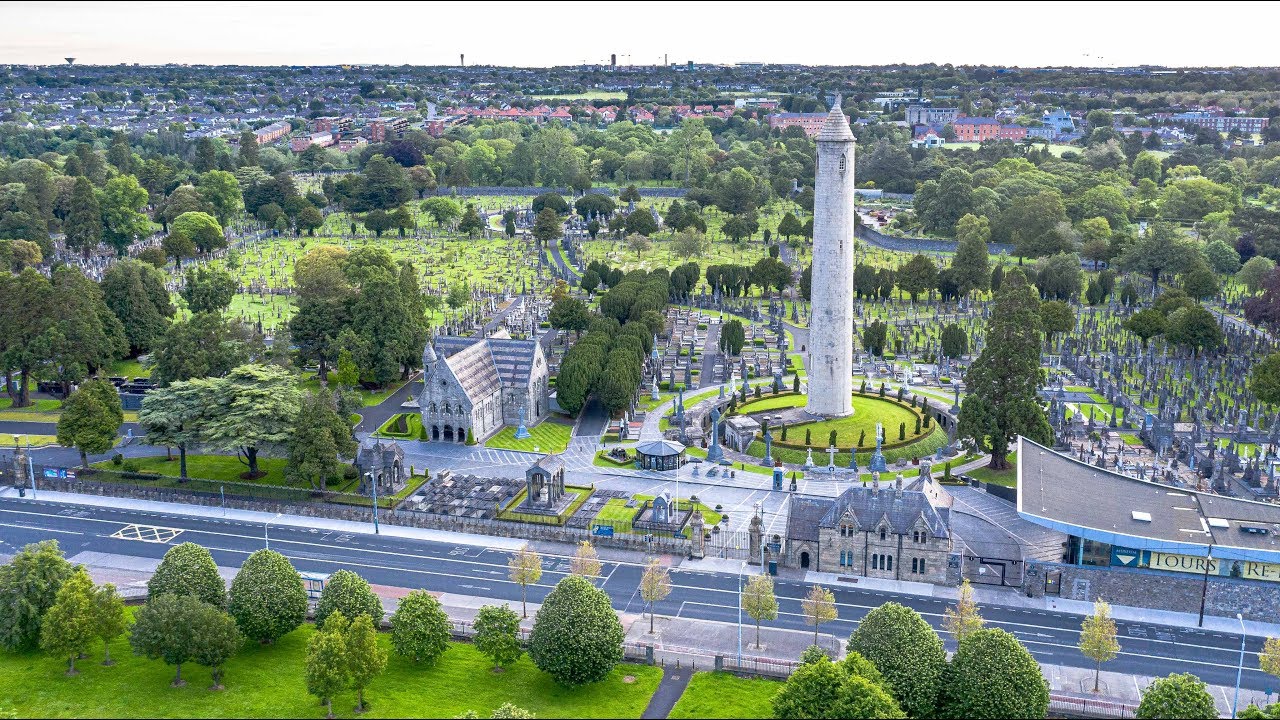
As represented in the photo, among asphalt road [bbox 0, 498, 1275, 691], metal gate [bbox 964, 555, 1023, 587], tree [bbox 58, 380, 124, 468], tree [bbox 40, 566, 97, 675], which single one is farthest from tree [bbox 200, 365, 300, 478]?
metal gate [bbox 964, 555, 1023, 587]

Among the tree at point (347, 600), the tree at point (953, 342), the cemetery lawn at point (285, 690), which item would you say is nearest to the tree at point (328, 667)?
the cemetery lawn at point (285, 690)

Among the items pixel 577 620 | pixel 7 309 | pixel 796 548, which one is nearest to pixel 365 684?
pixel 577 620

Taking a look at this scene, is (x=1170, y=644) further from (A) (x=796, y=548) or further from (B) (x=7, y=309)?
(B) (x=7, y=309)

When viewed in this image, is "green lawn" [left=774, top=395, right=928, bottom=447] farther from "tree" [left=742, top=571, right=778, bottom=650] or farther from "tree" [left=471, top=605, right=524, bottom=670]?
"tree" [left=471, top=605, right=524, bottom=670]

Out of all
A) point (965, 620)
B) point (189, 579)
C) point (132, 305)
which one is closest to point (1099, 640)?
point (965, 620)

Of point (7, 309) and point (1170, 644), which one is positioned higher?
point (7, 309)

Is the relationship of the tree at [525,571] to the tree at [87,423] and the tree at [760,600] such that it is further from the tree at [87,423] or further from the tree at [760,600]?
the tree at [87,423]
